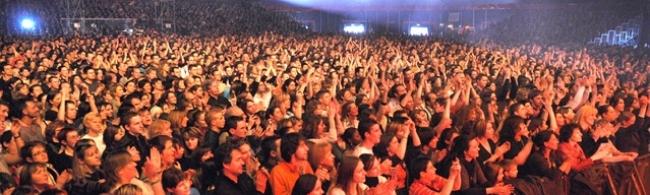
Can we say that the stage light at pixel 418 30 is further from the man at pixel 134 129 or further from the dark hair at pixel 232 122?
the man at pixel 134 129

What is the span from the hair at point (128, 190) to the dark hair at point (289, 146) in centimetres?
116

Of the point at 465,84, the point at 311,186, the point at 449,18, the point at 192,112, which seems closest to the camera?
the point at 311,186

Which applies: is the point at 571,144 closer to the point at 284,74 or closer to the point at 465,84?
the point at 465,84

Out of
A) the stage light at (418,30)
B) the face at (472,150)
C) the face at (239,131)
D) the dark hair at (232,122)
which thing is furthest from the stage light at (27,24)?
the face at (472,150)

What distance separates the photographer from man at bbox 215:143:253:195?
441cm

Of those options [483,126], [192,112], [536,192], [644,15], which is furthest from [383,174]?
[644,15]

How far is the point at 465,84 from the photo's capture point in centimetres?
917

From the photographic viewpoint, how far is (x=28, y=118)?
6371mm

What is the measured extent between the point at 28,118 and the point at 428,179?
4.01 meters

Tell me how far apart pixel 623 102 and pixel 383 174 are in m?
4.41

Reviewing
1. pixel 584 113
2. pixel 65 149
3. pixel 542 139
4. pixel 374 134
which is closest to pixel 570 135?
pixel 542 139

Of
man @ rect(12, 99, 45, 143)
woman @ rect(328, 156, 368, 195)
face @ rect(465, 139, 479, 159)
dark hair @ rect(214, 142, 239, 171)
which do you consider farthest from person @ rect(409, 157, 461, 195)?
man @ rect(12, 99, 45, 143)

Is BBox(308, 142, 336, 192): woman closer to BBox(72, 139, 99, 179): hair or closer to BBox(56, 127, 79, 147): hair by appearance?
BBox(72, 139, 99, 179): hair

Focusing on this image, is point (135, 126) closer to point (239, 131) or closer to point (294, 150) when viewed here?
point (239, 131)
